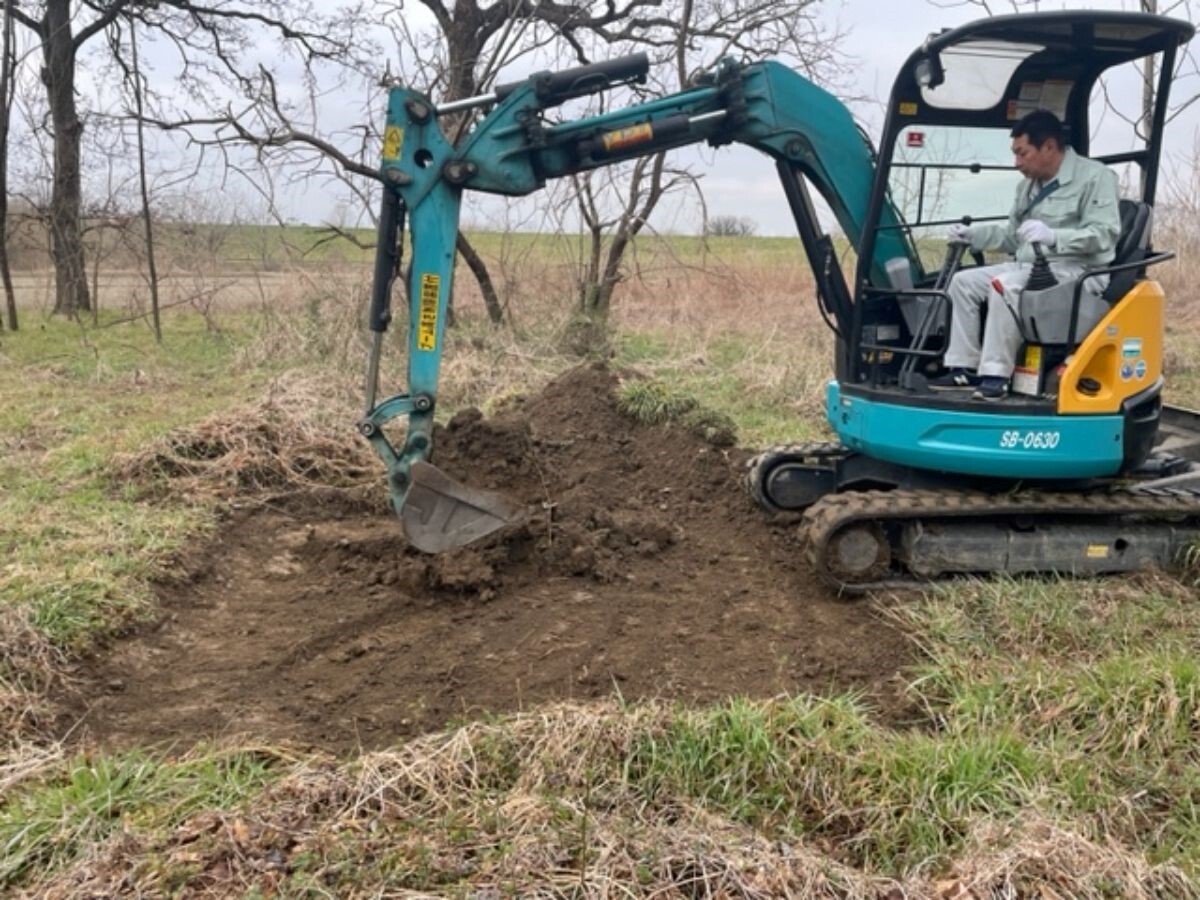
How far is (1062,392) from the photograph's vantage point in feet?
15.7

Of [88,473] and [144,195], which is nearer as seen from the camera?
[88,473]

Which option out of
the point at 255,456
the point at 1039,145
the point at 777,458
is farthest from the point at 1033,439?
the point at 255,456

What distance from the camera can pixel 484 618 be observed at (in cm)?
477

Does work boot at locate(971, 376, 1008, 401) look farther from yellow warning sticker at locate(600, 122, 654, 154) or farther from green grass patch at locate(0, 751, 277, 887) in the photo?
green grass patch at locate(0, 751, 277, 887)

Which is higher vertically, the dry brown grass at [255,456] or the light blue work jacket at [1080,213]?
the light blue work jacket at [1080,213]

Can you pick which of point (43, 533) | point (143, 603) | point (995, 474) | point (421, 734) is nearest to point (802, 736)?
point (421, 734)

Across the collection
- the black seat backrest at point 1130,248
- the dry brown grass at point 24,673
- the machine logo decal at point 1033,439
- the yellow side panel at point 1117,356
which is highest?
the black seat backrest at point 1130,248

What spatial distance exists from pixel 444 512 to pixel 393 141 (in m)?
1.75

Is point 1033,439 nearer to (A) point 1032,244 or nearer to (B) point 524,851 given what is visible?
(A) point 1032,244

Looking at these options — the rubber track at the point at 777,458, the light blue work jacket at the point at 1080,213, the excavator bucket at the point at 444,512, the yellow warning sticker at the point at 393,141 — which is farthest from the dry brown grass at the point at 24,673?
the light blue work jacket at the point at 1080,213

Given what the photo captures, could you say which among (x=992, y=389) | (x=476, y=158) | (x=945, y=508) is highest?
(x=476, y=158)

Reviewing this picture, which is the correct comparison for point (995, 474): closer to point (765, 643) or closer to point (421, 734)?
point (765, 643)

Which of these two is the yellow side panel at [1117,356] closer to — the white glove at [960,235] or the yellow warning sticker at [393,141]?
the white glove at [960,235]

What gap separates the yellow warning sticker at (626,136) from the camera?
4898 millimetres
